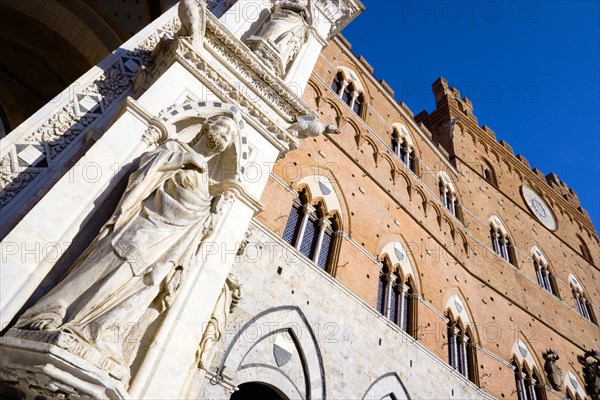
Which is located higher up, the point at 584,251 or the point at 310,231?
the point at 584,251

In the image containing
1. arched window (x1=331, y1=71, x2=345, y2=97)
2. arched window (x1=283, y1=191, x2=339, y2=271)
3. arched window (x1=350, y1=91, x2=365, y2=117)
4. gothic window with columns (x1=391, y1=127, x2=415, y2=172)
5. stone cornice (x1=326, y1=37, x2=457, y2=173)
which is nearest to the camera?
arched window (x1=283, y1=191, x2=339, y2=271)

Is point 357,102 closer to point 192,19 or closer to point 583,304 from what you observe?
point 192,19

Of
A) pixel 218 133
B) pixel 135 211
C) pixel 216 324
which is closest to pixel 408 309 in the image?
pixel 216 324

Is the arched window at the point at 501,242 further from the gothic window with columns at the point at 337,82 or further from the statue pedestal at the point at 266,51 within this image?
the statue pedestal at the point at 266,51

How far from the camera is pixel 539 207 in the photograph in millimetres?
16453

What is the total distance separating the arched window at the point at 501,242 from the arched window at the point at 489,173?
72.8 inches

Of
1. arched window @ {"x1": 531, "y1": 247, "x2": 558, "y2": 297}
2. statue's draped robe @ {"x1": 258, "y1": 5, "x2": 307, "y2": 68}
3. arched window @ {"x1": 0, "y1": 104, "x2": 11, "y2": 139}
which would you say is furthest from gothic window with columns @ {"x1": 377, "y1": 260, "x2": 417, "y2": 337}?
arched window @ {"x1": 531, "y1": 247, "x2": 558, "y2": 297}

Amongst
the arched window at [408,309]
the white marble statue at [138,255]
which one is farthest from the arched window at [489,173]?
the white marble statue at [138,255]

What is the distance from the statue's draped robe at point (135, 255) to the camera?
6.32ft

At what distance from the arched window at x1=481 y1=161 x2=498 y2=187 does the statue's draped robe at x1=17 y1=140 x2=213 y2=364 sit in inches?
541

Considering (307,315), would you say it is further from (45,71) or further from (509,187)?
(509,187)

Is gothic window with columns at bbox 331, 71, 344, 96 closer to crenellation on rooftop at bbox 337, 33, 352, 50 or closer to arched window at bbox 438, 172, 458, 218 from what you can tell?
crenellation on rooftop at bbox 337, 33, 352, 50

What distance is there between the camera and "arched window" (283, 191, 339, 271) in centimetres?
642

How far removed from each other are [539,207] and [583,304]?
3.90 m
